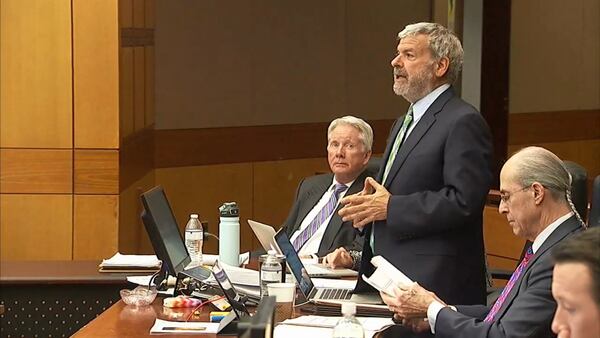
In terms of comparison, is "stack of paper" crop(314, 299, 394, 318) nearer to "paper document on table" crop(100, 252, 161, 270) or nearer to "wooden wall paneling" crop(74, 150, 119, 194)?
"paper document on table" crop(100, 252, 161, 270)

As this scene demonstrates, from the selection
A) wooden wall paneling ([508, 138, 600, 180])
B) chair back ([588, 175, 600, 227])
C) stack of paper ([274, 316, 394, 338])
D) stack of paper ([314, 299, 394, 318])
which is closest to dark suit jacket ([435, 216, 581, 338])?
stack of paper ([274, 316, 394, 338])

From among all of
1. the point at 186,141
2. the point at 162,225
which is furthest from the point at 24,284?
the point at 186,141

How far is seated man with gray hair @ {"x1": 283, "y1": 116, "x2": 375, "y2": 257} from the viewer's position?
5121 mm

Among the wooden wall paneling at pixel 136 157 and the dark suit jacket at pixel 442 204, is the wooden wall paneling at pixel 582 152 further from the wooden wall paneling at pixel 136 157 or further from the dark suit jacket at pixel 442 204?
the dark suit jacket at pixel 442 204

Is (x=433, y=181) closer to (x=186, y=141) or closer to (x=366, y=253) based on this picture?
(x=366, y=253)

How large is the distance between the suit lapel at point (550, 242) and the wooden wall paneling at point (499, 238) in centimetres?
375

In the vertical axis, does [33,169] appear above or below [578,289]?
below

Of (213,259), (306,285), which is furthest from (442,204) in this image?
(213,259)

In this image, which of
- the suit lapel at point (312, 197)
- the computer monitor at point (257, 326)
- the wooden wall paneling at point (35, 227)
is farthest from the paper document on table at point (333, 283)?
the wooden wall paneling at point (35, 227)

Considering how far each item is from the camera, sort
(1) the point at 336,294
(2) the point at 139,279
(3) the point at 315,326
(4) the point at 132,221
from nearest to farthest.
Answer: (3) the point at 315,326
(1) the point at 336,294
(2) the point at 139,279
(4) the point at 132,221

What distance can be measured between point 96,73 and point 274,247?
3309 mm

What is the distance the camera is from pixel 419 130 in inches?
161

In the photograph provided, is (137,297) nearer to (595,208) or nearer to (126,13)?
(595,208)

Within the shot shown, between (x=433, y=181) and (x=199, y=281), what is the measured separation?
91 cm
